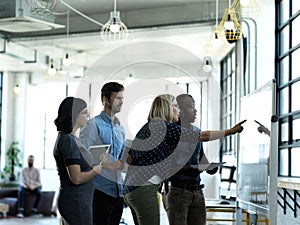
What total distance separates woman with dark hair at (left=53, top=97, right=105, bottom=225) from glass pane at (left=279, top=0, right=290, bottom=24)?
13.6 feet

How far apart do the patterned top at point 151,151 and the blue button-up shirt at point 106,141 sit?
0.19 m

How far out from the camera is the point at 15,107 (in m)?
15.3

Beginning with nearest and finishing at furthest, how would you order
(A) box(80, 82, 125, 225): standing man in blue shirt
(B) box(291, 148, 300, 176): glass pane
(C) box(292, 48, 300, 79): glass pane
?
(A) box(80, 82, 125, 225): standing man in blue shirt → (B) box(291, 148, 300, 176): glass pane → (C) box(292, 48, 300, 79): glass pane

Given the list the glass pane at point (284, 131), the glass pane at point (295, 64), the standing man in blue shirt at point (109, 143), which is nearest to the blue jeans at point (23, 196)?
the glass pane at point (284, 131)

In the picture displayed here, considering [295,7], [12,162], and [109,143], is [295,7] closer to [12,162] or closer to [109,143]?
[109,143]

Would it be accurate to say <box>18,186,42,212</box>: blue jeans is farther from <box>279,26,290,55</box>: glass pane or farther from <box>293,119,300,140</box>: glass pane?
<box>293,119,300,140</box>: glass pane

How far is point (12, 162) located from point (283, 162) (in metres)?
9.47

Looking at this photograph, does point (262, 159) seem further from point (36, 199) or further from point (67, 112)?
point (36, 199)

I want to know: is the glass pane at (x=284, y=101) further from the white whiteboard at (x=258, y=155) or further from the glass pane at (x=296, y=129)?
the white whiteboard at (x=258, y=155)

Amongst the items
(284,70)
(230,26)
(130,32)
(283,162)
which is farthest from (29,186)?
(230,26)

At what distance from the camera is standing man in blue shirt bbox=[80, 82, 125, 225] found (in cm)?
398

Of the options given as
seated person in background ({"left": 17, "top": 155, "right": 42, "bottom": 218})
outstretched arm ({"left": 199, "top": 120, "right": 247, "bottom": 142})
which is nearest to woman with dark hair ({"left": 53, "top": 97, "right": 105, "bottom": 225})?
outstretched arm ({"left": 199, "top": 120, "right": 247, "bottom": 142})

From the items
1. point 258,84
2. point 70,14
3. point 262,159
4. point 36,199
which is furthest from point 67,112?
point 36,199

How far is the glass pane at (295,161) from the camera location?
6.22m
